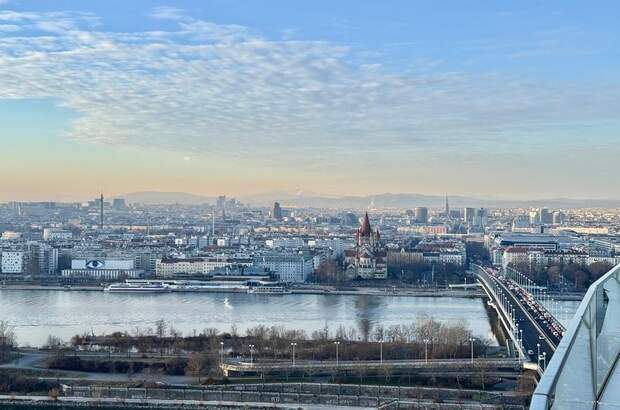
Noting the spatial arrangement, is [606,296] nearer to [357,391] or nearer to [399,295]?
[357,391]

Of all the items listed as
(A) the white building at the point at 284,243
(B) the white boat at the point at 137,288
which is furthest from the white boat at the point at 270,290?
(A) the white building at the point at 284,243

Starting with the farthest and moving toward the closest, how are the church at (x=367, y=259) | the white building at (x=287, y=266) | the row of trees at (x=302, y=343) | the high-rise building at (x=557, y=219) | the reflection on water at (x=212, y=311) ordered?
the high-rise building at (x=557, y=219)
the church at (x=367, y=259)
the white building at (x=287, y=266)
the reflection on water at (x=212, y=311)
the row of trees at (x=302, y=343)

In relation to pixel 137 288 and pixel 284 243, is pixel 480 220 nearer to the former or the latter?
pixel 284 243

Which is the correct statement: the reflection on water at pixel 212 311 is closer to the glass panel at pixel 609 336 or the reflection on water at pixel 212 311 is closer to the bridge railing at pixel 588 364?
the glass panel at pixel 609 336

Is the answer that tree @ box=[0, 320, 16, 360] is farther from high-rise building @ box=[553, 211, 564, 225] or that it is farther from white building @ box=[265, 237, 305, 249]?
high-rise building @ box=[553, 211, 564, 225]

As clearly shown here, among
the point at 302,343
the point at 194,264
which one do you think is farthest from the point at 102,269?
the point at 302,343

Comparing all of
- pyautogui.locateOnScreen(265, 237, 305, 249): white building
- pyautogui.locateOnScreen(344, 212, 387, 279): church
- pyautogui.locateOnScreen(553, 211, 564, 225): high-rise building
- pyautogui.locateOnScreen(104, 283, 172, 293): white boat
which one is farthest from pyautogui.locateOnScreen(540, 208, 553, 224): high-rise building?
pyautogui.locateOnScreen(104, 283, 172, 293): white boat
